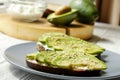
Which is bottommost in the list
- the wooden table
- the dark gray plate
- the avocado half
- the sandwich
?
the wooden table

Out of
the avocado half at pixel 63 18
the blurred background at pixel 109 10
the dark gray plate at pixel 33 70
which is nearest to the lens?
the dark gray plate at pixel 33 70

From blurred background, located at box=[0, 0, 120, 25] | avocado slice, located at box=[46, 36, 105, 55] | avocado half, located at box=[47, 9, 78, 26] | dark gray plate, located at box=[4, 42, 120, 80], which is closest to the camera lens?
dark gray plate, located at box=[4, 42, 120, 80]

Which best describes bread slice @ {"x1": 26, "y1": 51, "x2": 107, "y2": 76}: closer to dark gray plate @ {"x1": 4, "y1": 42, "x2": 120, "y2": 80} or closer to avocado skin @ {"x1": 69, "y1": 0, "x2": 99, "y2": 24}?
dark gray plate @ {"x1": 4, "y1": 42, "x2": 120, "y2": 80}

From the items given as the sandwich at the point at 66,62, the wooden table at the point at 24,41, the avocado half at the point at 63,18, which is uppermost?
the avocado half at the point at 63,18

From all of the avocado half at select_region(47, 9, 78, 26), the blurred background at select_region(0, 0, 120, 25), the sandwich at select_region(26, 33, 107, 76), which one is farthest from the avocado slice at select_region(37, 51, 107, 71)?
the blurred background at select_region(0, 0, 120, 25)

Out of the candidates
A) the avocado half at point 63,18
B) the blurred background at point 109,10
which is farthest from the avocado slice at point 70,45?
the blurred background at point 109,10

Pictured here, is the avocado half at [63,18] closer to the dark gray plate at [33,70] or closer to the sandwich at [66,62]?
the dark gray plate at [33,70]

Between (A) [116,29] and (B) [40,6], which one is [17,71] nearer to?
(B) [40,6]
